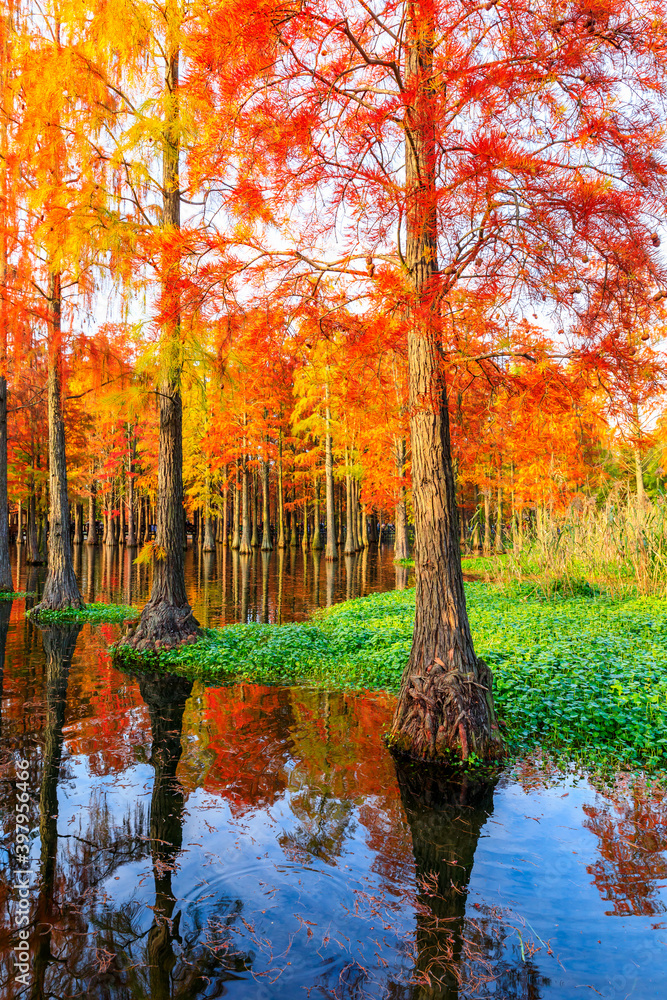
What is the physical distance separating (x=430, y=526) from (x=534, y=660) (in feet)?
10.9

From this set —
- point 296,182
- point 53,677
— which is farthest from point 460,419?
point 53,677

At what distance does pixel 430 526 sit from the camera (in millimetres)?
5832

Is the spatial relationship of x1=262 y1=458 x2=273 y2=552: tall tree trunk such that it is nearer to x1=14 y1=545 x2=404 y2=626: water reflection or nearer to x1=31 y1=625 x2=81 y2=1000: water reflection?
x1=14 y1=545 x2=404 y2=626: water reflection

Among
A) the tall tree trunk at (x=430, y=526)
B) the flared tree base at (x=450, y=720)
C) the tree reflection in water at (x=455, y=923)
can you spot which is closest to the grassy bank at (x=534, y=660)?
the flared tree base at (x=450, y=720)

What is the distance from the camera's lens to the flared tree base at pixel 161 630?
32.3 feet

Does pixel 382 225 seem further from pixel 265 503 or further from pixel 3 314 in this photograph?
pixel 265 503

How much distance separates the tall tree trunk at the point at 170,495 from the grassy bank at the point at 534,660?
0.59 meters

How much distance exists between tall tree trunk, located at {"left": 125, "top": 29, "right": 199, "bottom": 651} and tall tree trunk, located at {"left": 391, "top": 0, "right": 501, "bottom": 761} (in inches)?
213

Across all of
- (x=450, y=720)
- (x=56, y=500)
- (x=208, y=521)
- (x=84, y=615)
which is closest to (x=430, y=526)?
(x=450, y=720)

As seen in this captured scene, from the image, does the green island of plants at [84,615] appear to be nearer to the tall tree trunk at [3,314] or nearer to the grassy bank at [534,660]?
the tall tree trunk at [3,314]

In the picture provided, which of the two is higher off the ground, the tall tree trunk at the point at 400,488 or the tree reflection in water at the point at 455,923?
the tall tree trunk at the point at 400,488

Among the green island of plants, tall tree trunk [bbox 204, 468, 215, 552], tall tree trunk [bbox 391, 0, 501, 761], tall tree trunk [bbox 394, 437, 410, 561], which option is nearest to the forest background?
tall tree trunk [bbox 391, 0, 501, 761]

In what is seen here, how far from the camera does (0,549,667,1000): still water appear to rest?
2998 mm

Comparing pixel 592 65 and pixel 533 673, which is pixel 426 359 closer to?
pixel 592 65
